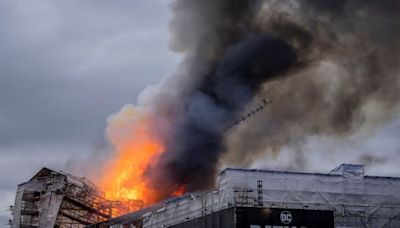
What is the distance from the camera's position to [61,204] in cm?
8831

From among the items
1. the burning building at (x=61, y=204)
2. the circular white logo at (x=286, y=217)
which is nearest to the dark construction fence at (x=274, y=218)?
the circular white logo at (x=286, y=217)

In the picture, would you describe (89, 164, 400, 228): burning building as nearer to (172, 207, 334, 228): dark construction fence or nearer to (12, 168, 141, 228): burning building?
(172, 207, 334, 228): dark construction fence

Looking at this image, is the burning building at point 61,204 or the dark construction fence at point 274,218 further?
the burning building at point 61,204

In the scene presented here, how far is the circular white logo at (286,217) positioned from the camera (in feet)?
175

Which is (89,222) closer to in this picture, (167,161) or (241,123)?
(167,161)

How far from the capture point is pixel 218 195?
→ 58.4 m

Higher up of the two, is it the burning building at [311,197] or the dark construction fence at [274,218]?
the burning building at [311,197]

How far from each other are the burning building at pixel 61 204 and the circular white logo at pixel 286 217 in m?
37.4

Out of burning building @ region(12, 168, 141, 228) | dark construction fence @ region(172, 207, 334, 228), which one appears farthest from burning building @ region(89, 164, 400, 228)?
burning building @ region(12, 168, 141, 228)

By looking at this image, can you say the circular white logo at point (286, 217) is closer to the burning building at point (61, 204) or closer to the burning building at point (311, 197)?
the burning building at point (311, 197)

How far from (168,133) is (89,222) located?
2055cm

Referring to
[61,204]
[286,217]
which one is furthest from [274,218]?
[61,204]

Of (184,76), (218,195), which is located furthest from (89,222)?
(218,195)

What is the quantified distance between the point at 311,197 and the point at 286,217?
5.30 metres
